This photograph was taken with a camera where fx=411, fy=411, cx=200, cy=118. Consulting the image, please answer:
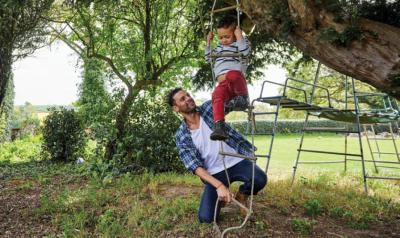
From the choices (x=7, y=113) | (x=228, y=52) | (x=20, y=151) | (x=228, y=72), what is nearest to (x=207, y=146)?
(x=228, y=72)

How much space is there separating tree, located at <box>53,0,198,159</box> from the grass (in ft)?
9.33

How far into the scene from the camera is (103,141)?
24.6ft

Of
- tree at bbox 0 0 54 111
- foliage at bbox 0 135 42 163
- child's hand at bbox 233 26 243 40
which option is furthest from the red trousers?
foliage at bbox 0 135 42 163

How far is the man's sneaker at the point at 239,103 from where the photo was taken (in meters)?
3.58

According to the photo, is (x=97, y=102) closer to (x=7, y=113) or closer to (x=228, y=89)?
(x=228, y=89)

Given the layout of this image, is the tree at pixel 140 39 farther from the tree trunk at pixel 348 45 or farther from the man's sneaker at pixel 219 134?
the man's sneaker at pixel 219 134

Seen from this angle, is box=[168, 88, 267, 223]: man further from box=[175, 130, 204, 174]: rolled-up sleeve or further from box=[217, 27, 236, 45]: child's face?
box=[217, 27, 236, 45]: child's face

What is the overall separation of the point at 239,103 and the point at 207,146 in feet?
1.82

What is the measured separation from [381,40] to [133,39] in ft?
21.0

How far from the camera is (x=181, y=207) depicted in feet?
14.2

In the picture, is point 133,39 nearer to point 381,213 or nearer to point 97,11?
point 97,11

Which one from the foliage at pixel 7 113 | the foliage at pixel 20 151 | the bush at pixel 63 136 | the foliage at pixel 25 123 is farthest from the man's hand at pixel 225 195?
the foliage at pixel 25 123

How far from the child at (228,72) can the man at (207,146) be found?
37 centimetres

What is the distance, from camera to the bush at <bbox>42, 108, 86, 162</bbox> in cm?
985
